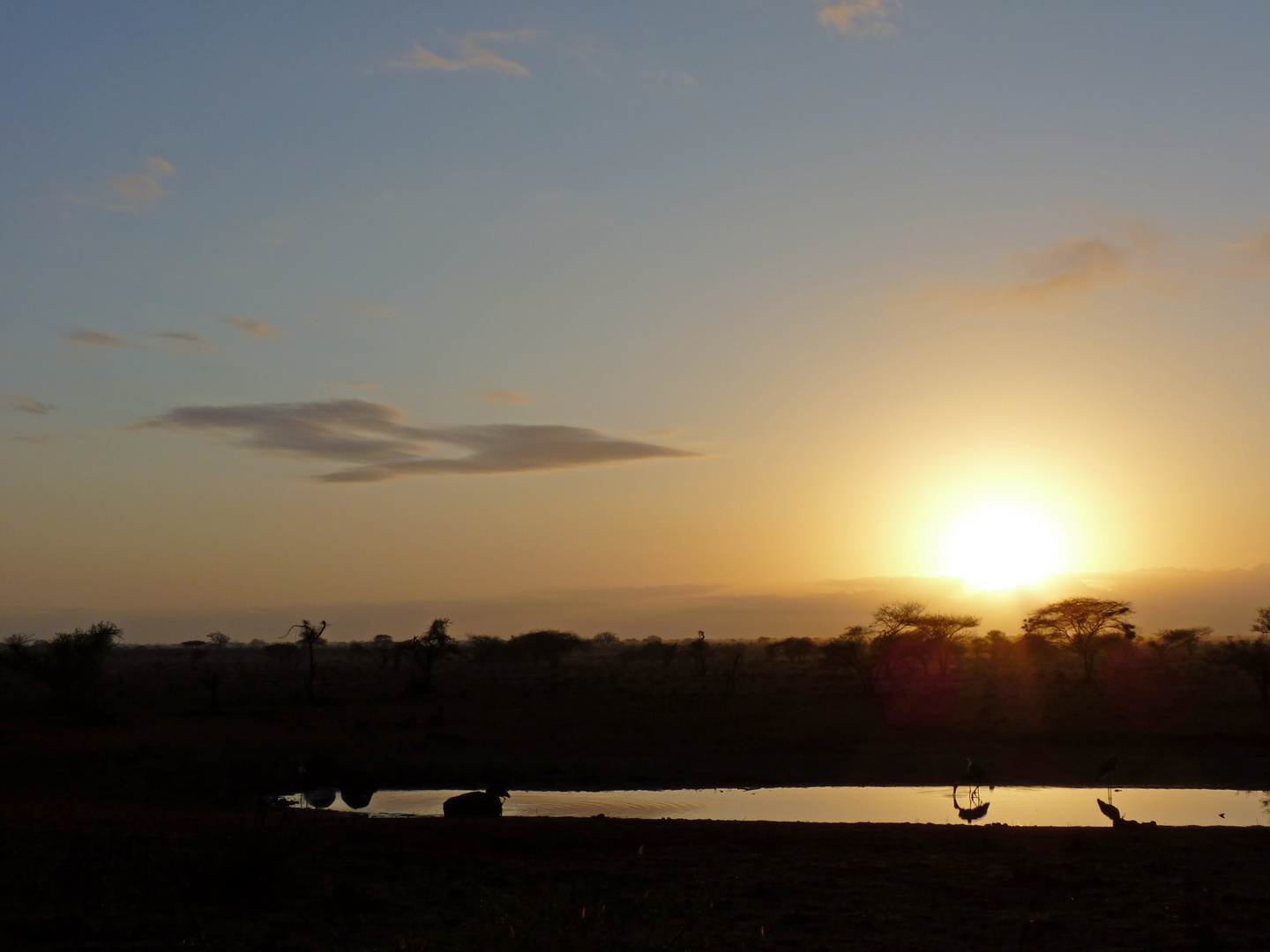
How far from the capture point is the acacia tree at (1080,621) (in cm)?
6519

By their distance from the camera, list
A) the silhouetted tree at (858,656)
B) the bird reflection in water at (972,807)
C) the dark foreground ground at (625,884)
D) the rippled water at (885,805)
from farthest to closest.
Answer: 1. the silhouetted tree at (858,656)
2. the rippled water at (885,805)
3. the bird reflection in water at (972,807)
4. the dark foreground ground at (625,884)

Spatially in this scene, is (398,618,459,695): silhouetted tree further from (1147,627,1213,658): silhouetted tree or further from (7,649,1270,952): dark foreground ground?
(1147,627,1213,658): silhouetted tree

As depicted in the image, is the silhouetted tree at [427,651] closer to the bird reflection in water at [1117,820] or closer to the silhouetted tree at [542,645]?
the silhouetted tree at [542,645]

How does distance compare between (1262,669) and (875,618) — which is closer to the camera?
(1262,669)

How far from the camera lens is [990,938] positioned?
12.8 meters

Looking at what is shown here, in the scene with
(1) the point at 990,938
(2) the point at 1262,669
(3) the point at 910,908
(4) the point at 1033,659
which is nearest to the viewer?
(1) the point at 990,938

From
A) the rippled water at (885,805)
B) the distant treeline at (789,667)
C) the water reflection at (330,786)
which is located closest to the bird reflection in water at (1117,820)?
the rippled water at (885,805)

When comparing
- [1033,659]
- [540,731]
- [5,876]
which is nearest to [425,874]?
[5,876]

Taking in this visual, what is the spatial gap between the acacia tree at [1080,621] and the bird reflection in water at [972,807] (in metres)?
38.4

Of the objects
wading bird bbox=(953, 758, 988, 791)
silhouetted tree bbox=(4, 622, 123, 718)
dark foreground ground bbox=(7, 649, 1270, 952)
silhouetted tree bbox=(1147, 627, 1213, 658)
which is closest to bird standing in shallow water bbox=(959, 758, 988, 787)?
wading bird bbox=(953, 758, 988, 791)

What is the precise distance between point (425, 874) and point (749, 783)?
17226 mm

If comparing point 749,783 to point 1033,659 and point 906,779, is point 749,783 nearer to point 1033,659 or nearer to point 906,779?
point 906,779

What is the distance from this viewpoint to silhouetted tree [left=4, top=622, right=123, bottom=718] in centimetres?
4291

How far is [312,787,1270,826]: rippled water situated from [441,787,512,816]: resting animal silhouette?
1.31m
